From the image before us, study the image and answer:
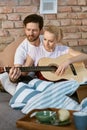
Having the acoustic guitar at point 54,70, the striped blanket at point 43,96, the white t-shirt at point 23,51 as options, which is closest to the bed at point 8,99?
the striped blanket at point 43,96

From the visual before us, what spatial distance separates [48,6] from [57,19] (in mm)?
165

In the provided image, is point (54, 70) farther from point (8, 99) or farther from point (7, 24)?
point (7, 24)

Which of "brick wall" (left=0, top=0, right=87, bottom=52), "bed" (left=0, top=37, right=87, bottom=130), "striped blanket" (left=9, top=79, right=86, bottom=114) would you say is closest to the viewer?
"bed" (left=0, top=37, right=87, bottom=130)

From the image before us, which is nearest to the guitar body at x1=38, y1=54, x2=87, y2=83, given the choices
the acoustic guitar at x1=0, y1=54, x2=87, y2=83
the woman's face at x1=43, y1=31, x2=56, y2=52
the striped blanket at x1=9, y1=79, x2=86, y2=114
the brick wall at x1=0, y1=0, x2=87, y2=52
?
the acoustic guitar at x1=0, y1=54, x2=87, y2=83

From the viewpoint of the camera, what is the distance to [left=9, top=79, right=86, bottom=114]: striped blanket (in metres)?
1.68

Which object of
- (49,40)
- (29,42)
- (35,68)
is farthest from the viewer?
(29,42)

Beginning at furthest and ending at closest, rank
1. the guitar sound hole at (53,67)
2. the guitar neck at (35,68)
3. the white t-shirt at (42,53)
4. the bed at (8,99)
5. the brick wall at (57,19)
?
1. the brick wall at (57,19)
2. the white t-shirt at (42,53)
3. the guitar sound hole at (53,67)
4. the guitar neck at (35,68)
5. the bed at (8,99)

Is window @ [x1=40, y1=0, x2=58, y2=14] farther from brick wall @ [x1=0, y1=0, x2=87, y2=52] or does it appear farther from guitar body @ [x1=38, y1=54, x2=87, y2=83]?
guitar body @ [x1=38, y1=54, x2=87, y2=83]

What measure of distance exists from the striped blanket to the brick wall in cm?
115

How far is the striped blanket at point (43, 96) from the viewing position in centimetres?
168

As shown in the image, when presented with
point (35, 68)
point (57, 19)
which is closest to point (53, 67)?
point (35, 68)

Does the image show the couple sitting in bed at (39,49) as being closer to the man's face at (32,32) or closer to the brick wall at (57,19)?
the man's face at (32,32)

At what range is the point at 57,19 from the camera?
3.04 meters

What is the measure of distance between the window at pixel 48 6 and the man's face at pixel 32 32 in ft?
1.90
